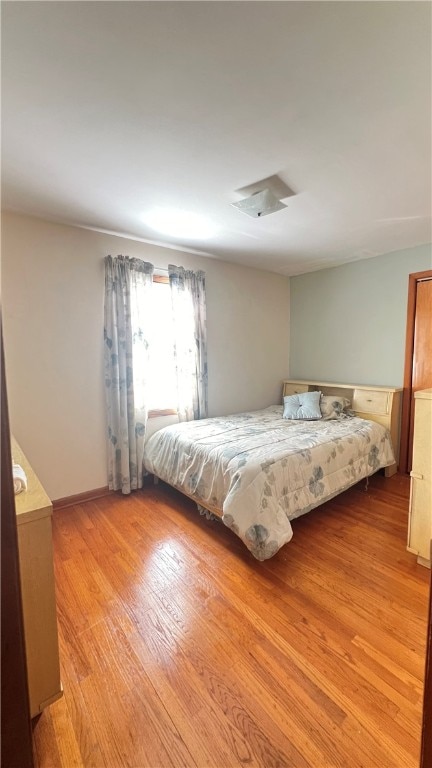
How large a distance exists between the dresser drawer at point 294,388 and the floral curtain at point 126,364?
2071 mm

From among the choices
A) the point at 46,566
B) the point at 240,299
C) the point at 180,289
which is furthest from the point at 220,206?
the point at 46,566

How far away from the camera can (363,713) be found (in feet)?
3.58

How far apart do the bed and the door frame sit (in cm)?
16

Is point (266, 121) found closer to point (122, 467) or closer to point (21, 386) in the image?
point (21, 386)

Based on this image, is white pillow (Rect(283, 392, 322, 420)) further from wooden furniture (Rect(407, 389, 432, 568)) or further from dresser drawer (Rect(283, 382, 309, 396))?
wooden furniture (Rect(407, 389, 432, 568))

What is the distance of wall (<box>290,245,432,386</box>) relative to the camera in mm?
3211

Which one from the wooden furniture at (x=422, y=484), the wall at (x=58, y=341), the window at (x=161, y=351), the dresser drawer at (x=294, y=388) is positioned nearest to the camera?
the wooden furniture at (x=422, y=484)

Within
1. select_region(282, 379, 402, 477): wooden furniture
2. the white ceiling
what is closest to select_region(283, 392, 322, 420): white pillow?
select_region(282, 379, 402, 477): wooden furniture

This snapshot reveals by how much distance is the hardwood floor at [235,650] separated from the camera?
3.32 ft

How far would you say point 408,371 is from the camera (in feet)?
10.4

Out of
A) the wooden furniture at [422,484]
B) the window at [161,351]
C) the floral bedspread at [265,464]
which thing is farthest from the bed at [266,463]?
the wooden furniture at [422,484]

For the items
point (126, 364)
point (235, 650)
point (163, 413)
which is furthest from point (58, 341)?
point (235, 650)

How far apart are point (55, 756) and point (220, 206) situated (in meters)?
2.78

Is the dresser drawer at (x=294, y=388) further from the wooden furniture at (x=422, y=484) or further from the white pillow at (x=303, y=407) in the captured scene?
the wooden furniture at (x=422, y=484)
